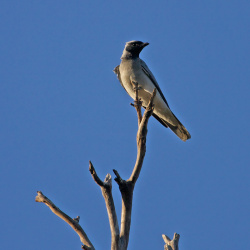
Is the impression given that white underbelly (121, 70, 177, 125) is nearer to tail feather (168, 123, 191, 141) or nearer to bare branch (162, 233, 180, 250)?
tail feather (168, 123, 191, 141)

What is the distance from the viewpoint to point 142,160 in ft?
20.5

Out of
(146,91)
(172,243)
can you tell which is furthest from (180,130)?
(172,243)

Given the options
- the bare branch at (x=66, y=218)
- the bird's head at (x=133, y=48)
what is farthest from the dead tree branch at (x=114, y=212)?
the bird's head at (x=133, y=48)

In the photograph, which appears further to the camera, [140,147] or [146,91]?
[146,91]

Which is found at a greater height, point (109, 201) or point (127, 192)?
point (127, 192)

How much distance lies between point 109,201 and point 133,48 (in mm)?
6112

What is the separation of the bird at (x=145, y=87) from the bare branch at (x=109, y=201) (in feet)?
14.5

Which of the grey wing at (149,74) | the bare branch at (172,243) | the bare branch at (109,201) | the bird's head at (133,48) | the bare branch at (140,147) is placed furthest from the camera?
Answer: the bird's head at (133,48)

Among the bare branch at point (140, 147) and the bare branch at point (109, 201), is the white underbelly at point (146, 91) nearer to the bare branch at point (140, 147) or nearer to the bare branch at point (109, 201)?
the bare branch at point (140, 147)

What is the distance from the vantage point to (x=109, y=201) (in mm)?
5723

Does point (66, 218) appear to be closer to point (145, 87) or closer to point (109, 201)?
point (109, 201)

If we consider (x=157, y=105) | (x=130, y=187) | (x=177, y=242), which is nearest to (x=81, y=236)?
(x=130, y=187)

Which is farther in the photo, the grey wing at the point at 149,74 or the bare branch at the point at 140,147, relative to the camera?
the grey wing at the point at 149,74

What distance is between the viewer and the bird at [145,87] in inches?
398
